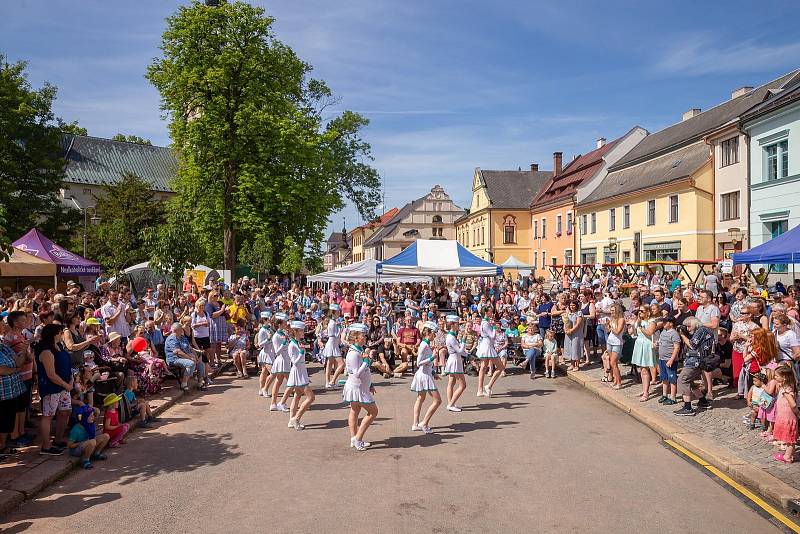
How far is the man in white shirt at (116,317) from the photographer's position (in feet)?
43.4

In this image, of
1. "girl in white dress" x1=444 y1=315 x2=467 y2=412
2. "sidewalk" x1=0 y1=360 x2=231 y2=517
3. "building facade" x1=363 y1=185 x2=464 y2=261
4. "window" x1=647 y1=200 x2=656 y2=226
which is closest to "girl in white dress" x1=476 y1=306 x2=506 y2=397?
"girl in white dress" x1=444 y1=315 x2=467 y2=412

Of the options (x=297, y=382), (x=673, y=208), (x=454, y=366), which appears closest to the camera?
(x=297, y=382)

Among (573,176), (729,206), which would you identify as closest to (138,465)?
(729,206)

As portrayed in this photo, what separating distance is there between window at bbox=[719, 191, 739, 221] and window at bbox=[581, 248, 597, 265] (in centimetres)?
1352

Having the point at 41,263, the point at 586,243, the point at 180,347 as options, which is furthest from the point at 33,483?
the point at 586,243

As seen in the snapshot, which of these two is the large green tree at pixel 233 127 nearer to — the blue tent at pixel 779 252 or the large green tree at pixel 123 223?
the large green tree at pixel 123 223

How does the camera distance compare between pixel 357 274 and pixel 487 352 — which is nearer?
pixel 487 352

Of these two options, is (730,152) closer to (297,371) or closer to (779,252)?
(779,252)

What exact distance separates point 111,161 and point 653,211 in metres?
66.2

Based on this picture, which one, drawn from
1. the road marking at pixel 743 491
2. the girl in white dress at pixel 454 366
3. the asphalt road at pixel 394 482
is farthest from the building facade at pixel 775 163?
the asphalt road at pixel 394 482

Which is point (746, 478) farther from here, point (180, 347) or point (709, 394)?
point (180, 347)

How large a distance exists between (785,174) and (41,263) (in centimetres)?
3079

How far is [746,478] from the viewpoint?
23.0 feet

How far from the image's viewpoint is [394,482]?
698 cm
